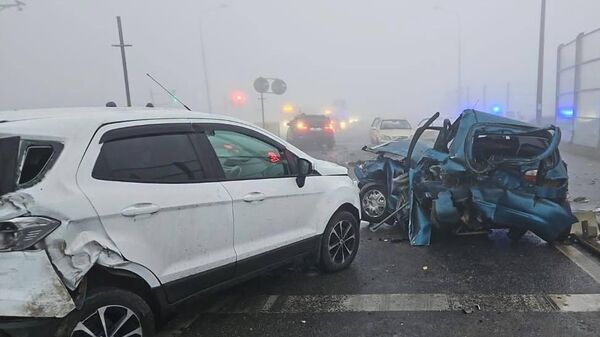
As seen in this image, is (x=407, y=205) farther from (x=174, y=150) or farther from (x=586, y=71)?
(x=586, y=71)

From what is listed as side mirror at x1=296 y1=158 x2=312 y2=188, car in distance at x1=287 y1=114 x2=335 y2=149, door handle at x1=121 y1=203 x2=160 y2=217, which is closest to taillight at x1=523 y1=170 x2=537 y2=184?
side mirror at x1=296 y1=158 x2=312 y2=188

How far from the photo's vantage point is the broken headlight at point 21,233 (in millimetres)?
2557

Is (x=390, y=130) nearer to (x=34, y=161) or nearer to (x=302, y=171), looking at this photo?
(x=302, y=171)

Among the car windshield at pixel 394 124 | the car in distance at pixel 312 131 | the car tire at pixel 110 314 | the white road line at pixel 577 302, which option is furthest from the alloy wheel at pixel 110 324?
the car in distance at pixel 312 131

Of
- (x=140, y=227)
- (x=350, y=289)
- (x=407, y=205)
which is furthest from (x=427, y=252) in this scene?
(x=140, y=227)

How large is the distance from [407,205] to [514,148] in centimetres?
148

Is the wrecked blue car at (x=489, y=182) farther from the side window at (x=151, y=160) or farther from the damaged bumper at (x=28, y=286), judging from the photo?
the damaged bumper at (x=28, y=286)

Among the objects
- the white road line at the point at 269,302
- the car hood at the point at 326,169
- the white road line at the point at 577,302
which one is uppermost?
the car hood at the point at 326,169

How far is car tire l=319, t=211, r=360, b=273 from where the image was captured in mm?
4716

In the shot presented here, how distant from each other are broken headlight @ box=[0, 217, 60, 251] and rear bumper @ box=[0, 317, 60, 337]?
1.34 ft

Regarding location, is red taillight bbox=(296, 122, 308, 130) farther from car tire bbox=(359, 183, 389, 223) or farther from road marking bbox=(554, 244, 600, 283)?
road marking bbox=(554, 244, 600, 283)

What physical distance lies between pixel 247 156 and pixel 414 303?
1.95 meters

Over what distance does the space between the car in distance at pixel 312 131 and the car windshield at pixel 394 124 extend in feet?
9.59

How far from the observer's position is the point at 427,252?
5.52 m
